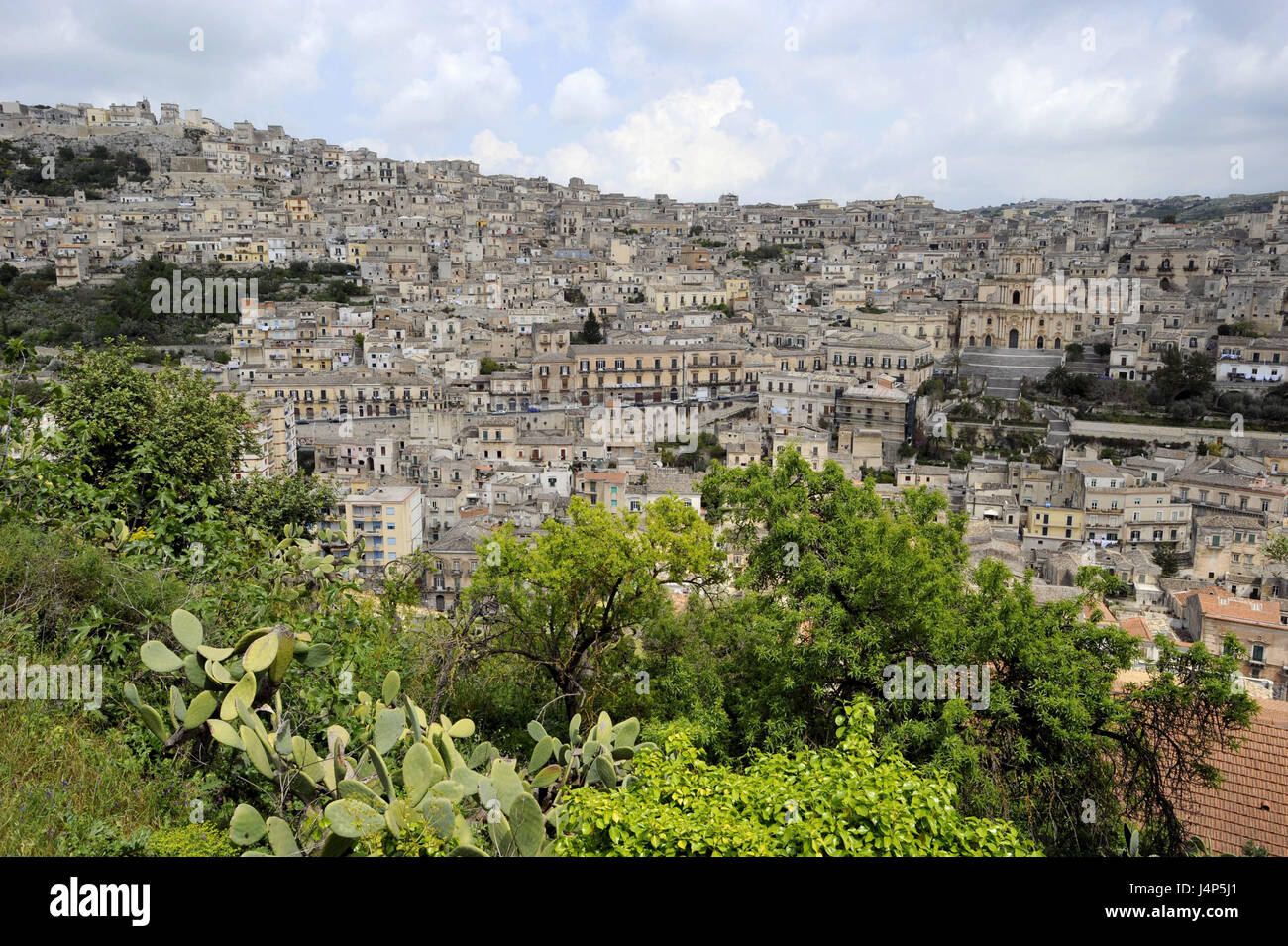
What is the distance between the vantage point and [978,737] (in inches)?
196

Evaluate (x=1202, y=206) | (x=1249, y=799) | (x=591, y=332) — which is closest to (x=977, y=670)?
(x=1249, y=799)

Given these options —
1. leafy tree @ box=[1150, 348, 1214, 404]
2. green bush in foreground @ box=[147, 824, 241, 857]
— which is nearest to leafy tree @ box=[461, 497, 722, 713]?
green bush in foreground @ box=[147, 824, 241, 857]

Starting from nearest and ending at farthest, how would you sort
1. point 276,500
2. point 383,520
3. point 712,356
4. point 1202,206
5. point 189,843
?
Answer: point 189,843 < point 276,500 < point 383,520 < point 712,356 < point 1202,206

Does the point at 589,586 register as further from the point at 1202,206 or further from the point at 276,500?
the point at 1202,206

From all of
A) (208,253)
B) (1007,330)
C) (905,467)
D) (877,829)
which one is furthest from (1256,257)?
(877,829)

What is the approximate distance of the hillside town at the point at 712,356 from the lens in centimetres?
2209

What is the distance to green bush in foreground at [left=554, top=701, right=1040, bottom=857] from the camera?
107 inches

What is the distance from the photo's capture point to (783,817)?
114 inches

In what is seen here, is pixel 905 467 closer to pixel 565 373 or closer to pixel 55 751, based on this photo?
pixel 565 373

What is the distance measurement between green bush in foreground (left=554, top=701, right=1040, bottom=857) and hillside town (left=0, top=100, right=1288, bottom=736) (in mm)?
3797

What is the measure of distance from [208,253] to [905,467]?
115 feet

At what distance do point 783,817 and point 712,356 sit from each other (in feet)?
113

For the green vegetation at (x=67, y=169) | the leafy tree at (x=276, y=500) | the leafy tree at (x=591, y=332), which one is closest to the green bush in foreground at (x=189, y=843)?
the leafy tree at (x=276, y=500)

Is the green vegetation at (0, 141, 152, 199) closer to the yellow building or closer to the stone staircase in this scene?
the yellow building
